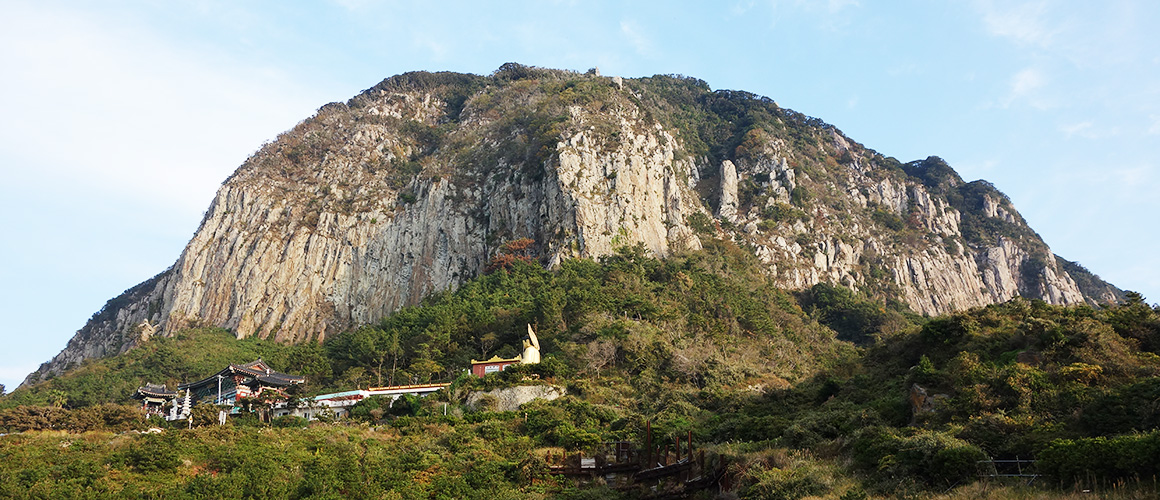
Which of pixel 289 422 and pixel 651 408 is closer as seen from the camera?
pixel 651 408

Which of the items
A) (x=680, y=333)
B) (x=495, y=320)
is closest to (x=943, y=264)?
(x=680, y=333)

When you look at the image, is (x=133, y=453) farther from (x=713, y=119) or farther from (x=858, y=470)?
(x=713, y=119)

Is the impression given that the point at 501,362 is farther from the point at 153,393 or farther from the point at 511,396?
the point at 153,393

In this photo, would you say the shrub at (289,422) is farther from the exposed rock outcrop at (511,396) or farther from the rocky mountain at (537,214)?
the rocky mountain at (537,214)

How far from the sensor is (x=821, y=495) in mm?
19891

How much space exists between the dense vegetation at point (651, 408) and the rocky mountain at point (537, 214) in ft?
44.2

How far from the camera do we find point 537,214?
257 ft

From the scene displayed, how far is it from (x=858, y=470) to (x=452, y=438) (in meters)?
19.3

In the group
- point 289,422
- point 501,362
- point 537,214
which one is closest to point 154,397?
point 289,422

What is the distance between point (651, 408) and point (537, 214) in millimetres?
38805

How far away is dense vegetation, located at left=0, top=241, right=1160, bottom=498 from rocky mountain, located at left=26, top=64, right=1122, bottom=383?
44.2 feet

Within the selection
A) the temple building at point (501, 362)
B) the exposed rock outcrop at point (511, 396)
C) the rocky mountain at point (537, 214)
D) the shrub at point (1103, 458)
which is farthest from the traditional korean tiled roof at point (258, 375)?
the shrub at point (1103, 458)

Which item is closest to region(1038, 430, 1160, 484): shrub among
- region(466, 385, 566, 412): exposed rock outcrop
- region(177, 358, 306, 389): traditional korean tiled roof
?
region(466, 385, 566, 412): exposed rock outcrop

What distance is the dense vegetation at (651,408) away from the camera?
20953 mm
